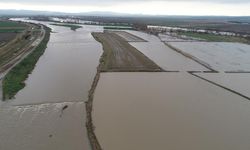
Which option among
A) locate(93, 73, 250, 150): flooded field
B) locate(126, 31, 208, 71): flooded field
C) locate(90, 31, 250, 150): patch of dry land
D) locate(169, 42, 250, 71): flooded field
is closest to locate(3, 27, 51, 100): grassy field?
locate(90, 31, 250, 150): patch of dry land

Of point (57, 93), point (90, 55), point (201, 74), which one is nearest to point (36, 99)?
point (57, 93)

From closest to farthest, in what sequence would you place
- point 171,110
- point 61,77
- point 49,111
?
point 49,111 → point 171,110 → point 61,77

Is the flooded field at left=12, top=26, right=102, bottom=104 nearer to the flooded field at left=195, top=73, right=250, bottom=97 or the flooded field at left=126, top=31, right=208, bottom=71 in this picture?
the flooded field at left=126, top=31, right=208, bottom=71

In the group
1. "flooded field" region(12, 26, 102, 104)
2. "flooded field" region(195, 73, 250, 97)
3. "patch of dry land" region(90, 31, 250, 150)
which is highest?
"patch of dry land" region(90, 31, 250, 150)

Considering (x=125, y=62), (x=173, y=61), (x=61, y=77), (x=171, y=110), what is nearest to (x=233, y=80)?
(x=173, y=61)

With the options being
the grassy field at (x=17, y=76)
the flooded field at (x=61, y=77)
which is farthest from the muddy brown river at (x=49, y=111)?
the grassy field at (x=17, y=76)

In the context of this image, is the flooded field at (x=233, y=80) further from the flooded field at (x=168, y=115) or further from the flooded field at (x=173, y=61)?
the flooded field at (x=173, y=61)

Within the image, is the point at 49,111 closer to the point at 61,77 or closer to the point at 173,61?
the point at 61,77
